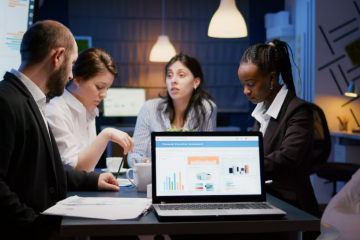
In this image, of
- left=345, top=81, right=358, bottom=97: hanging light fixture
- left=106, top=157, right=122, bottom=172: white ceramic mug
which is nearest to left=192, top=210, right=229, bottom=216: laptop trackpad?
left=106, top=157, right=122, bottom=172: white ceramic mug

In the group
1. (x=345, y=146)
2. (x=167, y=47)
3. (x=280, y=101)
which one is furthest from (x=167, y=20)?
(x=280, y=101)

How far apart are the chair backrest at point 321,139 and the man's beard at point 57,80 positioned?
3.01 meters

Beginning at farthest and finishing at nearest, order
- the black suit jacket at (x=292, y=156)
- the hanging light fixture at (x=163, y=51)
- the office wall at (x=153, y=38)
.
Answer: the office wall at (x=153, y=38), the hanging light fixture at (x=163, y=51), the black suit jacket at (x=292, y=156)

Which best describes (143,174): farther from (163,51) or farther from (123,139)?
(163,51)

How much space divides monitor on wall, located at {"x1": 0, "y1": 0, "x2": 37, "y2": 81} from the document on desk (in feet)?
3.53

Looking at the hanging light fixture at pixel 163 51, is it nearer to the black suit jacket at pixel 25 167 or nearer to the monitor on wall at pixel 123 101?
the monitor on wall at pixel 123 101

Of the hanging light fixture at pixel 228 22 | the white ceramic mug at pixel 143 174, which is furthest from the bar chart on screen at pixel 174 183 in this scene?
the hanging light fixture at pixel 228 22

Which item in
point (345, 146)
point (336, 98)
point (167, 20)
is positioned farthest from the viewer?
point (167, 20)

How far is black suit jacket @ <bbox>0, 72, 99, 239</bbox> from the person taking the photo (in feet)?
4.06

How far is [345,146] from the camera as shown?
4762 mm

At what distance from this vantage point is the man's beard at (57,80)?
1.52 metres

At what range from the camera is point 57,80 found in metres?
1.54

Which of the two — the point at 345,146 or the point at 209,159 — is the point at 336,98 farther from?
the point at 209,159

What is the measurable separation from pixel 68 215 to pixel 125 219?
16 centimetres
